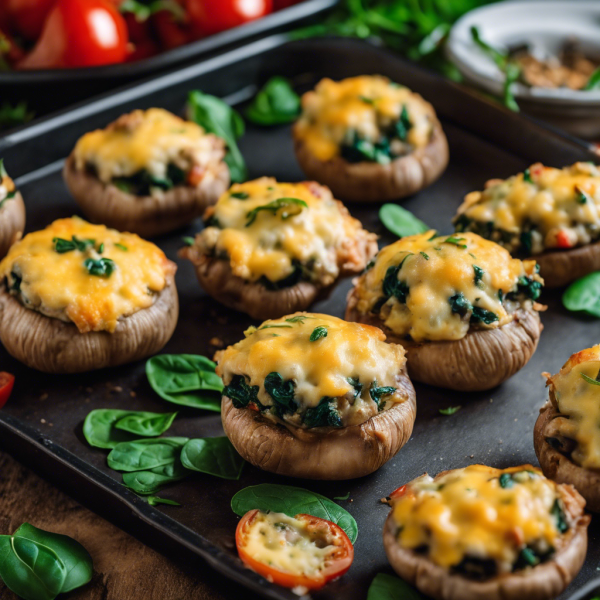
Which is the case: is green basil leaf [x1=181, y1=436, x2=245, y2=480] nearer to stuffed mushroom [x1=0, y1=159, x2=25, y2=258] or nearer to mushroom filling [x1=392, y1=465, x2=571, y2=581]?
mushroom filling [x1=392, y1=465, x2=571, y2=581]

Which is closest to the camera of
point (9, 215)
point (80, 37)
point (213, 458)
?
point (213, 458)

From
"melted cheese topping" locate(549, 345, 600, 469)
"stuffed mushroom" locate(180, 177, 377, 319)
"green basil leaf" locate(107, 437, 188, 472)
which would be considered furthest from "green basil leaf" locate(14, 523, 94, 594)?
"melted cheese topping" locate(549, 345, 600, 469)

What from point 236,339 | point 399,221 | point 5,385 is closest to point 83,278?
point 5,385

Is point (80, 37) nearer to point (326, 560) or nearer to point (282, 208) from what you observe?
→ point (282, 208)

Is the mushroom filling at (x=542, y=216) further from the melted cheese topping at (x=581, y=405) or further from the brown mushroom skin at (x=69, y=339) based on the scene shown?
the brown mushroom skin at (x=69, y=339)

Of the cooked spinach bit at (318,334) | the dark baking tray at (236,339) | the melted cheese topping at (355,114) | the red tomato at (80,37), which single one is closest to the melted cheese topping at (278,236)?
the dark baking tray at (236,339)

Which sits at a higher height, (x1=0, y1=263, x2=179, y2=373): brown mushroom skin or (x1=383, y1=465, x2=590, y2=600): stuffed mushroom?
(x1=0, y1=263, x2=179, y2=373): brown mushroom skin

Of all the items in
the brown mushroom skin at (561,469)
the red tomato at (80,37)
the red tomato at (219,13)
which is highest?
the red tomato at (80,37)
